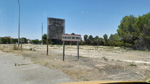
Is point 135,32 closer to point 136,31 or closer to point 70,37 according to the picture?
point 136,31

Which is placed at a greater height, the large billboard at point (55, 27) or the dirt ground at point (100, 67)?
the large billboard at point (55, 27)

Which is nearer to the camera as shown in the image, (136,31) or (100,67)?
(100,67)

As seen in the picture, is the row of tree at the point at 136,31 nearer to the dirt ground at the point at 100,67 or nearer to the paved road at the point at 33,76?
the dirt ground at the point at 100,67

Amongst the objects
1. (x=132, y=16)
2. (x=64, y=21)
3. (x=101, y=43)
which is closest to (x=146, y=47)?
(x=132, y=16)

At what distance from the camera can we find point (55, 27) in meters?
17.1

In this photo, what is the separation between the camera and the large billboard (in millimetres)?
16875

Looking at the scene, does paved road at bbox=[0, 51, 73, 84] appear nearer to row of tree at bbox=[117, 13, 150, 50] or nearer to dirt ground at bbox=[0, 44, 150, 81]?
dirt ground at bbox=[0, 44, 150, 81]

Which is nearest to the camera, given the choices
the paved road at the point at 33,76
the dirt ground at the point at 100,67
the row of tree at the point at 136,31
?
the paved road at the point at 33,76

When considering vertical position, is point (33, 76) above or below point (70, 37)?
below

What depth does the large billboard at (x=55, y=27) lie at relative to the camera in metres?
16.9

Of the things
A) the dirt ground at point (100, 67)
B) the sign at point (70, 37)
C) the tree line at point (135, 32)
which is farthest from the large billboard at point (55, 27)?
the tree line at point (135, 32)

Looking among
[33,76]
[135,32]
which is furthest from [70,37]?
[135,32]

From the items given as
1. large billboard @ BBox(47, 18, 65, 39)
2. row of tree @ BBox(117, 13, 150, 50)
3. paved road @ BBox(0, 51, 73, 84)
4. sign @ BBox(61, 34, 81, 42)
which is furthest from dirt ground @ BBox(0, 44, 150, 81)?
Answer: row of tree @ BBox(117, 13, 150, 50)

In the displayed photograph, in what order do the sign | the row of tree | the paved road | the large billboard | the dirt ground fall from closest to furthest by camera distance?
the paved road, the dirt ground, the sign, the large billboard, the row of tree
